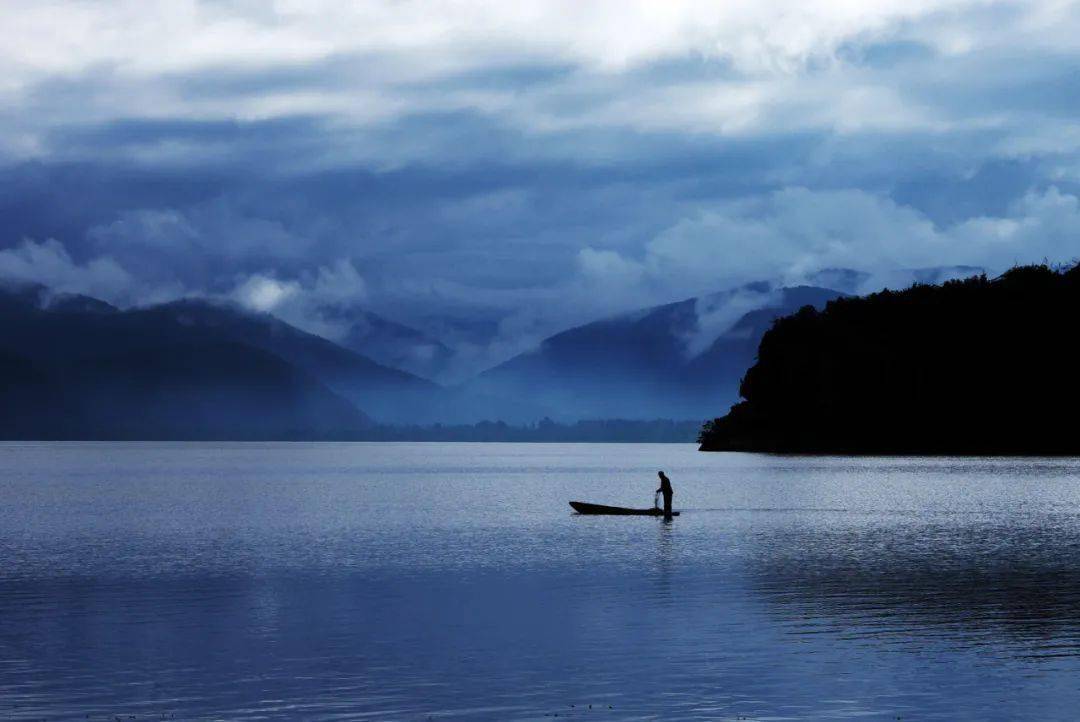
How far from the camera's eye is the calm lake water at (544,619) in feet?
118

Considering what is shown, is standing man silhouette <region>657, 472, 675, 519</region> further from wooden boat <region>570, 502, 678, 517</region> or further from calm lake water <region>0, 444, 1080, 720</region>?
wooden boat <region>570, 502, 678, 517</region>

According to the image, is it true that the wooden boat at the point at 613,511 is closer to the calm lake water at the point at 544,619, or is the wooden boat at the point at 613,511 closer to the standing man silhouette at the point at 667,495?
the standing man silhouette at the point at 667,495

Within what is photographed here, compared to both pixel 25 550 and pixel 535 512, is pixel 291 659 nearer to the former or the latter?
pixel 25 550

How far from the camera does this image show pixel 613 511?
11144cm

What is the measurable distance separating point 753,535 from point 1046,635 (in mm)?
45010

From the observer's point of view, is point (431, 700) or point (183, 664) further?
point (183, 664)

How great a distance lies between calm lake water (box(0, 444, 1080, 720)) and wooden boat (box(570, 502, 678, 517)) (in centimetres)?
307

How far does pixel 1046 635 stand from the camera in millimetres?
45875

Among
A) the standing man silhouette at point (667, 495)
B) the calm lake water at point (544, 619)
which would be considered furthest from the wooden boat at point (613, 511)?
the calm lake water at point (544, 619)

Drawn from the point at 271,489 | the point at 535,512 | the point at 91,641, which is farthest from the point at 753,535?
the point at 271,489

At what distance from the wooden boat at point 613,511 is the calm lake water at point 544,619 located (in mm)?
3073

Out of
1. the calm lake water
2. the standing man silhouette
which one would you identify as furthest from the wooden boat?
the calm lake water

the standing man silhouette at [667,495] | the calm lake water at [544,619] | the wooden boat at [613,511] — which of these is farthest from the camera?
the wooden boat at [613,511]

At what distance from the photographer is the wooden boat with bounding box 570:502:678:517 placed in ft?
358
